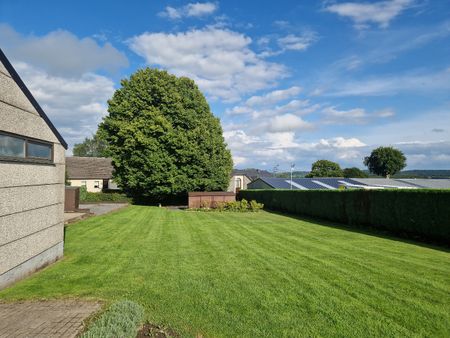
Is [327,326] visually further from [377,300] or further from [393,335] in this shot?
[377,300]

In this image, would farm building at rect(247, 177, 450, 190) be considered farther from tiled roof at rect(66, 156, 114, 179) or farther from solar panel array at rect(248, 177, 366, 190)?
tiled roof at rect(66, 156, 114, 179)

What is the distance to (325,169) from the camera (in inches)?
3529

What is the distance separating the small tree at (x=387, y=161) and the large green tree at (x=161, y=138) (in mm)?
68133

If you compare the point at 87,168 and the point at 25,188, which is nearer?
the point at 25,188

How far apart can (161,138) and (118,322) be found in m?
31.7

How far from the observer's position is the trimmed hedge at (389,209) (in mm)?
14312

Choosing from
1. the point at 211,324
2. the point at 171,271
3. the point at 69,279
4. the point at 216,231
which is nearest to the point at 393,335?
the point at 211,324

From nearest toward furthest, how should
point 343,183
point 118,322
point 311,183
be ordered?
point 118,322, point 343,183, point 311,183

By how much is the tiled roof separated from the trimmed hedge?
1583 inches

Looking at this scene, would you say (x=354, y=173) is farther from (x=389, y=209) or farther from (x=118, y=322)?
(x=118, y=322)

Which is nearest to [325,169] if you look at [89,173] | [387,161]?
[387,161]

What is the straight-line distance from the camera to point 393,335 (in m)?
4.99

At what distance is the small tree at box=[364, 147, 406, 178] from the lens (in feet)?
294

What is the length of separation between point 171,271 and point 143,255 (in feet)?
7.57
